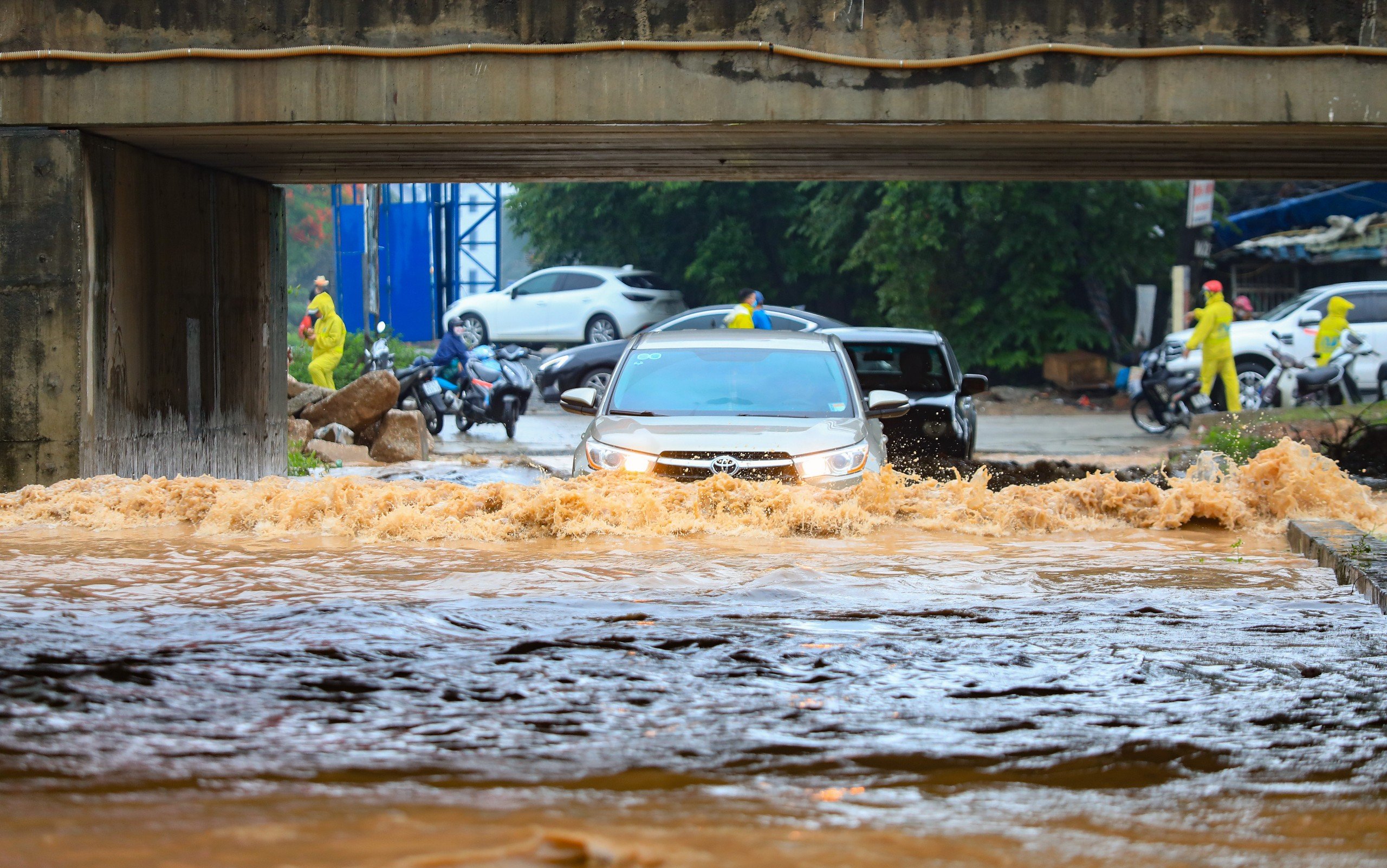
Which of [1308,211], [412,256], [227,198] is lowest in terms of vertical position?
[227,198]

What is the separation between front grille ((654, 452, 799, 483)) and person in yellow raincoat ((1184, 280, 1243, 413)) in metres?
11.7

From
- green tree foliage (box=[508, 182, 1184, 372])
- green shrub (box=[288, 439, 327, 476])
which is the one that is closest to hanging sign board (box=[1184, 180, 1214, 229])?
green tree foliage (box=[508, 182, 1184, 372])

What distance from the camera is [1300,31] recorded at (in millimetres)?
9805

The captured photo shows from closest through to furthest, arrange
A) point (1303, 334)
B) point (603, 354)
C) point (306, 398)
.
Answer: point (306, 398)
point (1303, 334)
point (603, 354)

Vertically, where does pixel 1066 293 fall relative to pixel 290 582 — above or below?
above

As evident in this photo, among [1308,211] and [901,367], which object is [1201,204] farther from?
[901,367]

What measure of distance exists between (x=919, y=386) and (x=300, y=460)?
6245mm

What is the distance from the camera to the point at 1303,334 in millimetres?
21031

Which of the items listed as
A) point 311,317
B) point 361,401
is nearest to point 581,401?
point 361,401

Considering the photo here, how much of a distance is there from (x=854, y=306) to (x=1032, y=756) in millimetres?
27351

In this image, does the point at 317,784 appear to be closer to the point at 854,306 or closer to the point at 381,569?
the point at 381,569

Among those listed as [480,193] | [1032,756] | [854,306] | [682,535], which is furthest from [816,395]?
[480,193]

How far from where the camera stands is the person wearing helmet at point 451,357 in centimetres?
1931

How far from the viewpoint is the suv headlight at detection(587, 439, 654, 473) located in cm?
840
